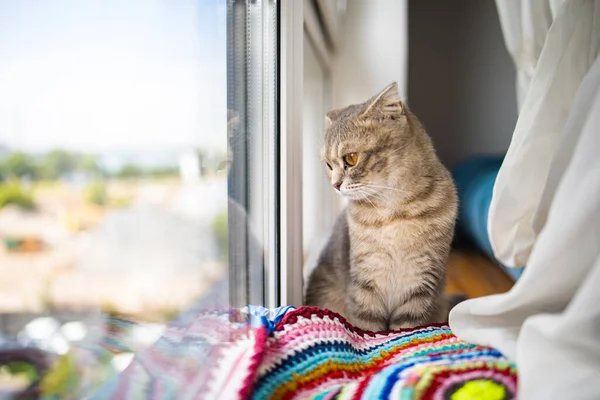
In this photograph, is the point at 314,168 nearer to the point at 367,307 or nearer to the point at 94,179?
the point at 367,307

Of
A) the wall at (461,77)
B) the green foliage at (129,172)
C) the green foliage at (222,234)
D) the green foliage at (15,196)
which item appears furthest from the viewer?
the wall at (461,77)

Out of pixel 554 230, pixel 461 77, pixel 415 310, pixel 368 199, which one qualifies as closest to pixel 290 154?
pixel 368 199

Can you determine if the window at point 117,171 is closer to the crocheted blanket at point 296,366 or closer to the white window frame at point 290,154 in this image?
the crocheted blanket at point 296,366

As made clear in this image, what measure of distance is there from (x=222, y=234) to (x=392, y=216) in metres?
0.47

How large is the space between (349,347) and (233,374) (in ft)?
0.95

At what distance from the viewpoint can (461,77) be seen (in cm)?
416

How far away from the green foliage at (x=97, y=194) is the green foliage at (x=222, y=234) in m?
0.34

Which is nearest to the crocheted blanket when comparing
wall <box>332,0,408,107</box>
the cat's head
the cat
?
the cat

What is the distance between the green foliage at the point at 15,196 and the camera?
357 mm

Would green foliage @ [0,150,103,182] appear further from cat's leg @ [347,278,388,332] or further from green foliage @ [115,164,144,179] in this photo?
cat's leg @ [347,278,388,332]

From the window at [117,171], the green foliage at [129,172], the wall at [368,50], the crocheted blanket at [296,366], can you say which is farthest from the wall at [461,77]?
the green foliage at [129,172]

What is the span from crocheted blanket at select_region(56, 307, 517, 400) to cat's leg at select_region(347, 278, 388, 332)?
0.25m

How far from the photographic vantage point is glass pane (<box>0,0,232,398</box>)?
1.22 feet

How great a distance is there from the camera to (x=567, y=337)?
607 millimetres
